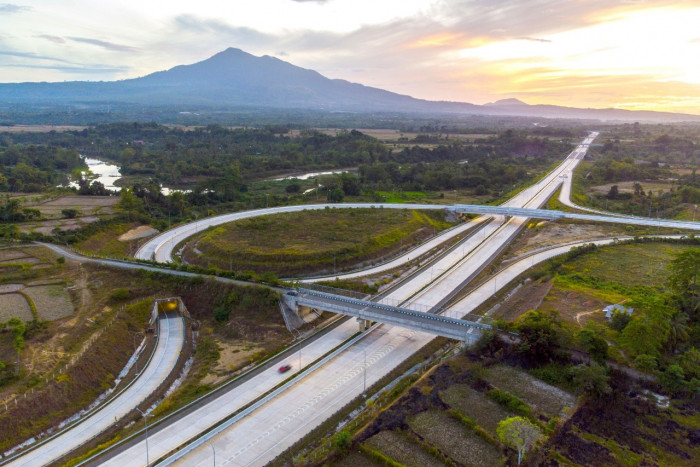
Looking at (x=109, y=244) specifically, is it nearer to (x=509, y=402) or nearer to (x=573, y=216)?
(x=509, y=402)

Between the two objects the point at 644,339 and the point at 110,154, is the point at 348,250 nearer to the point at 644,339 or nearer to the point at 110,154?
the point at 644,339

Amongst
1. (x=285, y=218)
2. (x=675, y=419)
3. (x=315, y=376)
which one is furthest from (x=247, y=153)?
(x=675, y=419)

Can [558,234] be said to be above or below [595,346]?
below

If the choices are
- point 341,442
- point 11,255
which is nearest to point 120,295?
point 11,255

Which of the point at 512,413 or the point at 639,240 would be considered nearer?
the point at 512,413

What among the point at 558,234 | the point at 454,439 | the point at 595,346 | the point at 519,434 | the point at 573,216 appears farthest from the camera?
the point at 573,216

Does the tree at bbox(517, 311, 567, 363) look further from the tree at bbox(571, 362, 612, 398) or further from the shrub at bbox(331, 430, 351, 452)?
the shrub at bbox(331, 430, 351, 452)

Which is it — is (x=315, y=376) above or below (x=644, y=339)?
below

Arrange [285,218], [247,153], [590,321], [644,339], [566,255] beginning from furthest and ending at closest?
[247,153], [285,218], [566,255], [590,321], [644,339]
